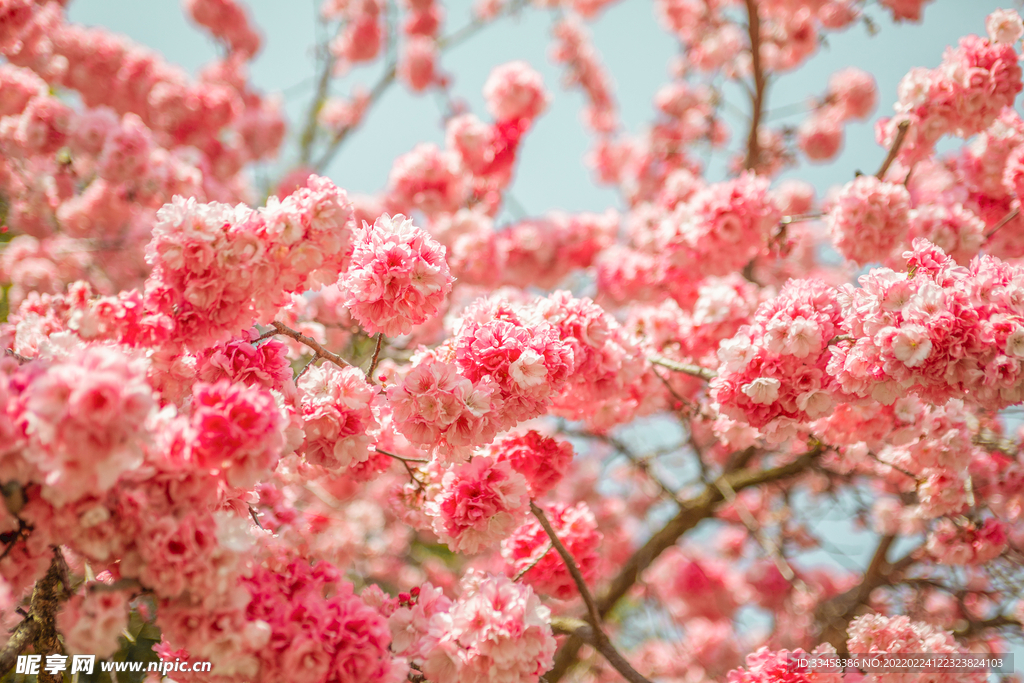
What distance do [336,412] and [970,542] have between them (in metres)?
2.79

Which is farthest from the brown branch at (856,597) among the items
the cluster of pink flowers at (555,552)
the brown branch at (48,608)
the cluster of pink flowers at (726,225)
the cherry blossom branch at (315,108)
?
the cherry blossom branch at (315,108)

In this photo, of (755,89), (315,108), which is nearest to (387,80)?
(315,108)

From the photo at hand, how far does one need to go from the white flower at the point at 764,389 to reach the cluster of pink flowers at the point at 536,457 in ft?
2.19

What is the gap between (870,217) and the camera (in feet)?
8.35

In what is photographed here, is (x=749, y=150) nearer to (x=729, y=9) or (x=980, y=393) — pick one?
(x=729, y=9)

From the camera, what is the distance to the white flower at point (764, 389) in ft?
6.25

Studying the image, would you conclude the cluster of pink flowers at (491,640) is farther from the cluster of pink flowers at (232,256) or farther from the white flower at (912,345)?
the white flower at (912,345)

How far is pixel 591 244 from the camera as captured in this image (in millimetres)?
4680

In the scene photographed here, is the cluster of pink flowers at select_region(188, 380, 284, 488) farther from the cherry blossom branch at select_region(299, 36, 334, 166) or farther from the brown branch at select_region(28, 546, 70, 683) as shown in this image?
the cherry blossom branch at select_region(299, 36, 334, 166)

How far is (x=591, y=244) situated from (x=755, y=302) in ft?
6.10

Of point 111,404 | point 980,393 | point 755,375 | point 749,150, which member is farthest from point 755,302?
point 111,404

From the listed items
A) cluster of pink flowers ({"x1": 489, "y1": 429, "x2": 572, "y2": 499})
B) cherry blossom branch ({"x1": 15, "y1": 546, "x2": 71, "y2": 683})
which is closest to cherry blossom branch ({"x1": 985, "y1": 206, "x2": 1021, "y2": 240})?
cluster of pink flowers ({"x1": 489, "y1": 429, "x2": 572, "y2": 499})

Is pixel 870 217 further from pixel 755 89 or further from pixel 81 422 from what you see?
pixel 81 422

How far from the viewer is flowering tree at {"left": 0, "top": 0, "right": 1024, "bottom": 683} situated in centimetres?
128
